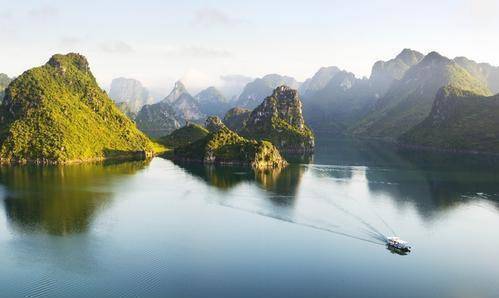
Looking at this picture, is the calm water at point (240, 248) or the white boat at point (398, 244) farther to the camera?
the white boat at point (398, 244)

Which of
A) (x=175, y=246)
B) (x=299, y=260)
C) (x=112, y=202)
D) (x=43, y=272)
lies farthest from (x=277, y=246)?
(x=112, y=202)

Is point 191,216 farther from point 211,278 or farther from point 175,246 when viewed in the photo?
point 211,278

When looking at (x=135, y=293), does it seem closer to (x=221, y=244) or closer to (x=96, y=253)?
(x=96, y=253)

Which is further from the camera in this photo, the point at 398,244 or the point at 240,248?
the point at 240,248

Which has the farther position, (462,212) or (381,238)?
(462,212)

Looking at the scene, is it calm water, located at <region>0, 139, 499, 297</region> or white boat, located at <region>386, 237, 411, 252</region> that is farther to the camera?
white boat, located at <region>386, 237, 411, 252</region>

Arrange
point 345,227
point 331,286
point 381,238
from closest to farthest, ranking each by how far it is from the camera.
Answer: point 331,286
point 381,238
point 345,227

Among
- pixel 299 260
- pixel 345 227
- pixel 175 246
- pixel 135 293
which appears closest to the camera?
pixel 135 293
